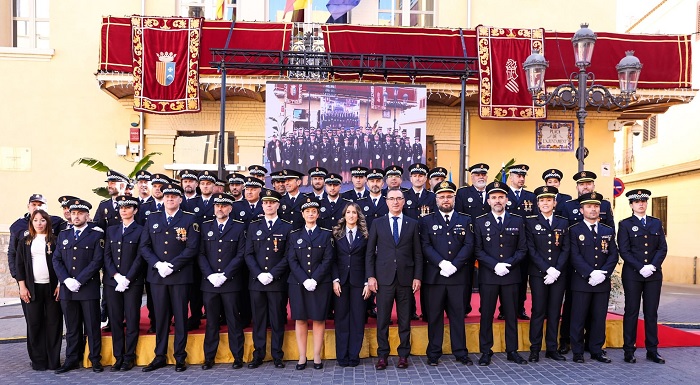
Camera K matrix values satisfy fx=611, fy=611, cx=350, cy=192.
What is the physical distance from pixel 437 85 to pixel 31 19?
9458mm

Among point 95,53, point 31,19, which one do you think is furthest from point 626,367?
point 31,19

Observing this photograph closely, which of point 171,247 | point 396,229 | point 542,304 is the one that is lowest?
point 542,304

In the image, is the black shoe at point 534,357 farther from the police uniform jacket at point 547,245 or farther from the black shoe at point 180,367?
the black shoe at point 180,367

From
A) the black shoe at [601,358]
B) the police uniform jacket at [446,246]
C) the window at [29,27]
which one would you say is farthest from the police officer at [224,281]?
the window at [29,27]

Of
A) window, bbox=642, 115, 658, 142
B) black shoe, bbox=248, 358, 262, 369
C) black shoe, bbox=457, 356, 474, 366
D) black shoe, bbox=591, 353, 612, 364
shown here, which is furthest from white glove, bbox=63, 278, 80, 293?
window, bbox=642, 115, 658, 142

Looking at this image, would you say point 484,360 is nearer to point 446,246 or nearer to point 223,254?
point 446,246

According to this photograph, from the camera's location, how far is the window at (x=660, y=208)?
21781 millimetres

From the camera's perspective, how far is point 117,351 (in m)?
6.64

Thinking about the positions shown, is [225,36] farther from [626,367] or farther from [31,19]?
[626,367]

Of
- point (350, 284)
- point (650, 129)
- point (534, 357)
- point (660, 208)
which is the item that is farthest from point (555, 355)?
point (650, 129)

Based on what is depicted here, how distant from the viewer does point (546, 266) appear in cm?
664

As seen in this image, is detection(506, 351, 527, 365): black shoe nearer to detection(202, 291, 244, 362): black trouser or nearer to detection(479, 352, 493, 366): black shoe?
detection(479, 352, 493, 366): black shoe

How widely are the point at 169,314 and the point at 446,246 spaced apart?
308 centimetres

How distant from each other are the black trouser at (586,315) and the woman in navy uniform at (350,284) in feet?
7.68
